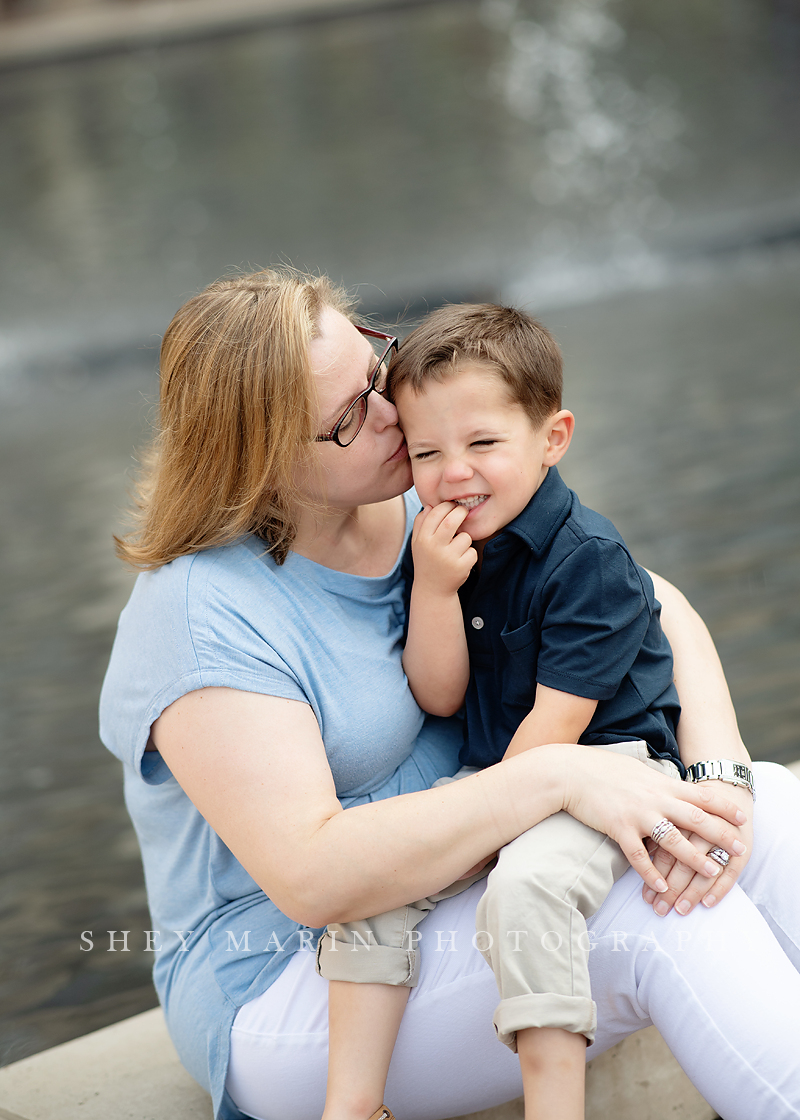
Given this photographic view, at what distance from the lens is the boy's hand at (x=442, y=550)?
168 cm

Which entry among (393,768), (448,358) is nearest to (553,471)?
(448,358)

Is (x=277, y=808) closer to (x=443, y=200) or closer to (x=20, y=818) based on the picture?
(x=20, y=818)

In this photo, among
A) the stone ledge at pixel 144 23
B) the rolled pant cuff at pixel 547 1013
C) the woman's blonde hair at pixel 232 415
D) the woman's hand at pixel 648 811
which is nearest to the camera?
the rolled pant cuff at pixel 547 1013

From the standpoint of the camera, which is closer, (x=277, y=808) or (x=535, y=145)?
(x=277, y=808)

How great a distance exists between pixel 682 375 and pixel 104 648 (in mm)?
5080

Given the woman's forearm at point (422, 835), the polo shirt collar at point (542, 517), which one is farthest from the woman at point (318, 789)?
the polo shirt collar at point (542, 517)

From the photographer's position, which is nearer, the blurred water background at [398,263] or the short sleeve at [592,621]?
the short sleeve at [592,621]

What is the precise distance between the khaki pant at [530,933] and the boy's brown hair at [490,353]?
26.0 inches

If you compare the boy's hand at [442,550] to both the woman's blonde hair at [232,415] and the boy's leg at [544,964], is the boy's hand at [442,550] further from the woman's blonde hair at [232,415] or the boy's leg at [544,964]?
the boy's leg at [544,964]

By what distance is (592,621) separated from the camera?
1.63 meters

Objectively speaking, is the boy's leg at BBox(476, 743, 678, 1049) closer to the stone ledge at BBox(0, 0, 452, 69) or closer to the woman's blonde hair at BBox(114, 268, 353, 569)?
the woman's blonde hair at BBox(114, 268, 353, 569)

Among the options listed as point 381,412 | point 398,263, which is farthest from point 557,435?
point 398,263

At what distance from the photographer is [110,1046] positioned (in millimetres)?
2055

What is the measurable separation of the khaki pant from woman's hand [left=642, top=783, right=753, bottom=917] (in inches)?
2.2
